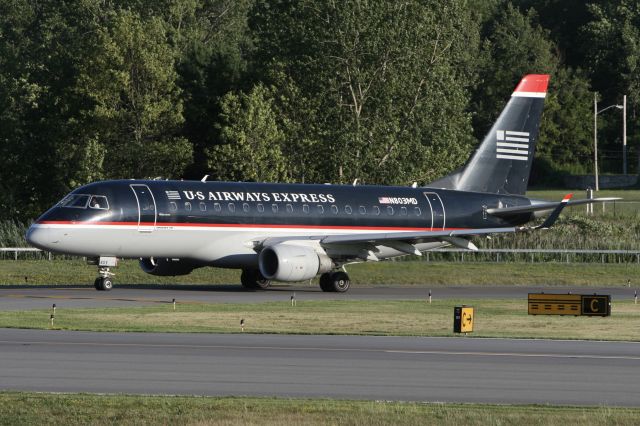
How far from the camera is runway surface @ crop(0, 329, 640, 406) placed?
2086cm

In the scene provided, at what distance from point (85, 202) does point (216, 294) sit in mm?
5302

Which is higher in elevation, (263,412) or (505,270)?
(263,412)

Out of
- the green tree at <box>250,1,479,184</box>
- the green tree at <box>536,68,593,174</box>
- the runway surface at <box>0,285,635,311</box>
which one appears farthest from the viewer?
the green tree at <box>536,68,593,174</box>

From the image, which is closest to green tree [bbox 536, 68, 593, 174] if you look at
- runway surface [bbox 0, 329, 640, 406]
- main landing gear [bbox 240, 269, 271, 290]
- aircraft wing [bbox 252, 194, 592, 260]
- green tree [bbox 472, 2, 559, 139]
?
green tree [bbox 472, 2, 559, 139]

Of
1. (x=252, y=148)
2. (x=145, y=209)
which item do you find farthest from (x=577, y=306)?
(x=252, y=148)

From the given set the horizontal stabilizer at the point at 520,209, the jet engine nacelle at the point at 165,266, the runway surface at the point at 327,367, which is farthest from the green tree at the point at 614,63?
the runway surface at the point at 327,367

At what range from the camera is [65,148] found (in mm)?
81625

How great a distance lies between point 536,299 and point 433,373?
1413cm

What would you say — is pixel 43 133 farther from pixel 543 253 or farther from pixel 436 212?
pixel 436 212

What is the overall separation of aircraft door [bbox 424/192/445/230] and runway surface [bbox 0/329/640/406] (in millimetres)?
22475

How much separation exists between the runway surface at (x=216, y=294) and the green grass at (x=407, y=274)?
1.86 metres

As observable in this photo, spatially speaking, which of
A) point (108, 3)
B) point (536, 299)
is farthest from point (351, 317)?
point (108, 3)

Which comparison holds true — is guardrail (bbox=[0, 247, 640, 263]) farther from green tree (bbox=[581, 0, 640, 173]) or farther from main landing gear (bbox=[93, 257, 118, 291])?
green tree (bbox=[581, 0, 640, 173])

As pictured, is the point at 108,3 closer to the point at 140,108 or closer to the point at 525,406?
the point at 140,108
